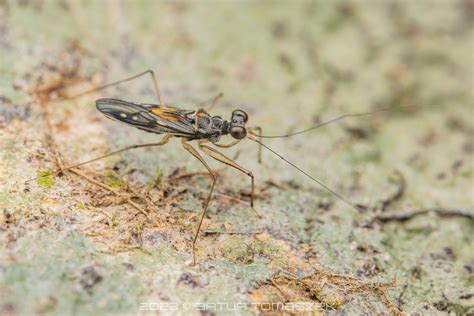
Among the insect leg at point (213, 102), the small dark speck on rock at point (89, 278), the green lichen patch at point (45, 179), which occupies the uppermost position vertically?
the insect leg at point (213, 102)

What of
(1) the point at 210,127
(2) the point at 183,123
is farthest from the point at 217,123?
(2) the point at 183,123

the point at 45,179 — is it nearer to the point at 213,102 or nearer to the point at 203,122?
the point at 203,122

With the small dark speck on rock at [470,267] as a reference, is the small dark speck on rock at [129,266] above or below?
below

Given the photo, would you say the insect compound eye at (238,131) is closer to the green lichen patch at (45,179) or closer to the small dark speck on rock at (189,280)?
the small dark speck on rock at (189,280)

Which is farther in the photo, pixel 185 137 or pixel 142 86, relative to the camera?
pixel 142 86

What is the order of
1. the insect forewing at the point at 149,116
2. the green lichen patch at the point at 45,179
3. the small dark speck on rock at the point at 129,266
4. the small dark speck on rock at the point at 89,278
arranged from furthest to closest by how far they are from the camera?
the insect forewing at the point at 149,116 → the green lichen patch at the point at 45,179 → the small dark speck on rock at the point at 129,266 → the small dark speck on rock at the point at 89,278

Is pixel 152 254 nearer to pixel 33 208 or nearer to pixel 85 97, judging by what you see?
pixel 33 208

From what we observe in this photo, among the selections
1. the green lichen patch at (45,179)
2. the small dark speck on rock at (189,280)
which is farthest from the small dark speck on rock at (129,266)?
the green lichen patch at (45,179)

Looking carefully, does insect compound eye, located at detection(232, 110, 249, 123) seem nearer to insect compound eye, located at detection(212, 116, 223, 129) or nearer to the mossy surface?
insect compound eye, located at detection(212, 116, 223, 129)

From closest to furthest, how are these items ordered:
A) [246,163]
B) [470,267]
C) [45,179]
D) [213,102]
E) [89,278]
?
[89,278] < [45,179] < [470,267] < [246,163] < [213,102]

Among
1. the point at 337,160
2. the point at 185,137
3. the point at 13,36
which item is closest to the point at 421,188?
the point at 337,160

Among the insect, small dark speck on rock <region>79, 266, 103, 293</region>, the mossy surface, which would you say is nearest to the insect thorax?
the insect
